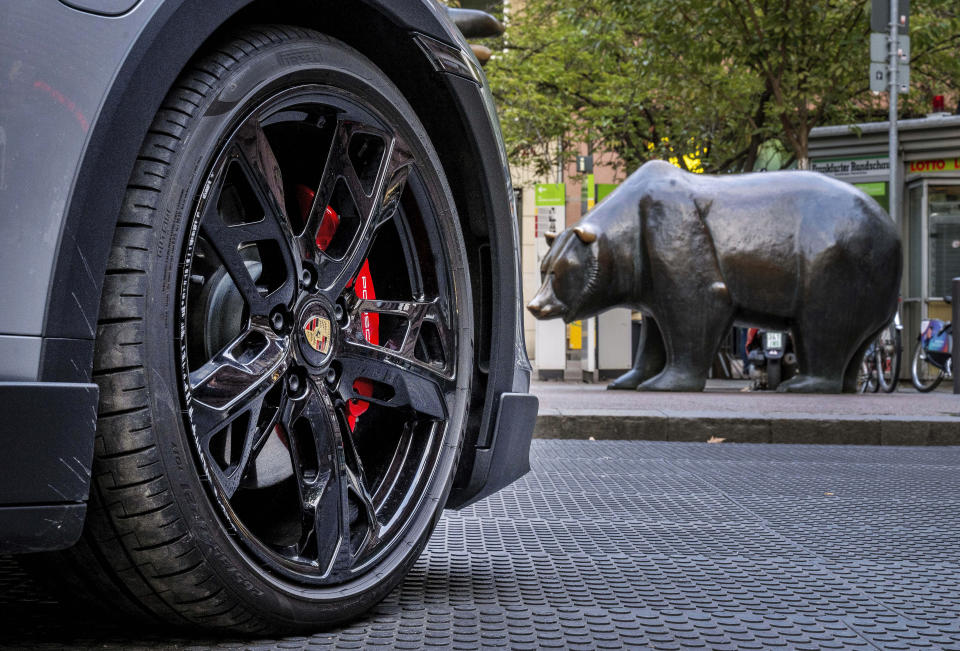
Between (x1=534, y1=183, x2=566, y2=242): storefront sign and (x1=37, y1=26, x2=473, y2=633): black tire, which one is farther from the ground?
(x1=534, y1=183, x2=566, y2=242): storefront sign

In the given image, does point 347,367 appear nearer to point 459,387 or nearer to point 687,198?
point 459,387

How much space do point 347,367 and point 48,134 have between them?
0.83 meters

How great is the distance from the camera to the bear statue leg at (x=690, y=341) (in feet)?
38.9

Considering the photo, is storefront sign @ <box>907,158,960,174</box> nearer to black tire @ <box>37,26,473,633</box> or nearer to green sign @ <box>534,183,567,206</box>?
green sign @ <box>534,183,567,206</box>

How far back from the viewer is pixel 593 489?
480 centimetres

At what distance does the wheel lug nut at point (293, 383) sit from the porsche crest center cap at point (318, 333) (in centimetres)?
7

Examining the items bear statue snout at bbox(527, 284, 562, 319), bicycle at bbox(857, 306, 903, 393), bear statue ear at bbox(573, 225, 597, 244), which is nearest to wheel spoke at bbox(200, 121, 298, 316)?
bear statue ear at bbox(573, 225, 597, 244)

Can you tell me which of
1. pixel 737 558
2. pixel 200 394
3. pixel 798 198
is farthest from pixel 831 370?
pixel 200 394

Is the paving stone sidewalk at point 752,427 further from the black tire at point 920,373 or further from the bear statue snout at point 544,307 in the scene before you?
the black tire at point 920,373

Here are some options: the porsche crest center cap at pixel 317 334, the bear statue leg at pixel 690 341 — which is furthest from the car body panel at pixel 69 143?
the bear statue leg at pixel 690 341

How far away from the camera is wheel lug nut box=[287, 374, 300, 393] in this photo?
215cm

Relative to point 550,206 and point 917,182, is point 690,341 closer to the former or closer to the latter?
point 550,206

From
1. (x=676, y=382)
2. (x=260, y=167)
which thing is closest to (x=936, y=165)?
(x=676, y=382)

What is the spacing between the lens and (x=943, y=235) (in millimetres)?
18250
